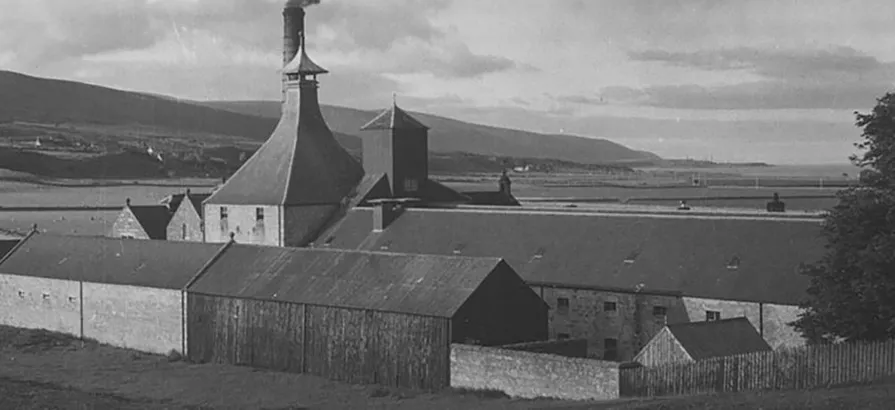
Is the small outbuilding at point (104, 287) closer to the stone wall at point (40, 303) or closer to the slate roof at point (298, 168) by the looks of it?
the stone wall at point (40, 303)

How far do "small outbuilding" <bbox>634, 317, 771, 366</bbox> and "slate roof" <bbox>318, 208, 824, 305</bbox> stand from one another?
292cm

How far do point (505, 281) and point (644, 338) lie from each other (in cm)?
534

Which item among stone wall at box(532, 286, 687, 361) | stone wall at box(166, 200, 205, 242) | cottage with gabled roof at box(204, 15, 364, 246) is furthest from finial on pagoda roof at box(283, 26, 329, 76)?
stone wall at box(532, 286, 687, 361)

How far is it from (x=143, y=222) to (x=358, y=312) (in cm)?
3078

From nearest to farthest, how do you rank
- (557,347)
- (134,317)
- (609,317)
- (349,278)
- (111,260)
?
(557,347) → (609,317) → (349,278) → (134,317) → (111,260)

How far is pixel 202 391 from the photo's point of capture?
3844 centimetres

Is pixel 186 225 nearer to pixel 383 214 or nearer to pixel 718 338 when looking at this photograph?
pixel 383 214

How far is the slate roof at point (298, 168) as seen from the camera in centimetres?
5644

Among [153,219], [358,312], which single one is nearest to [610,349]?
[358,312]

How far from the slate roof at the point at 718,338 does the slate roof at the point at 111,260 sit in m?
21.8

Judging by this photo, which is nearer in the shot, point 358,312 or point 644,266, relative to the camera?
point 358,312

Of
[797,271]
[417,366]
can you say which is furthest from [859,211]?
[417,366]

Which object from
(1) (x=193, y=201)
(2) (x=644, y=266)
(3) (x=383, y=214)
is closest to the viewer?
(2) (x=644, y=266)

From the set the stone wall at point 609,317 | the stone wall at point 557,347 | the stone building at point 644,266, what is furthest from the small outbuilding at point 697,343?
the stone wall at point 609,317
